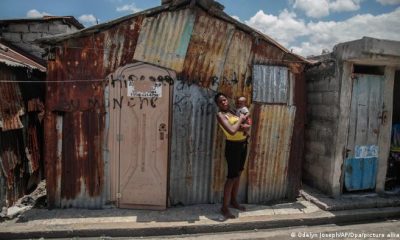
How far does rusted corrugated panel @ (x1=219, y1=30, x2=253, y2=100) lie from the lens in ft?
19.4

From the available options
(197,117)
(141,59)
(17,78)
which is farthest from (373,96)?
(17,78)

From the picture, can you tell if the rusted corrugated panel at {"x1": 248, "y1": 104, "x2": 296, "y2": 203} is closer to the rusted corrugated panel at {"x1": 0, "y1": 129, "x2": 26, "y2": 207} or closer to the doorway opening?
the doorway opening

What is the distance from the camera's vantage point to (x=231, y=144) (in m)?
5.55

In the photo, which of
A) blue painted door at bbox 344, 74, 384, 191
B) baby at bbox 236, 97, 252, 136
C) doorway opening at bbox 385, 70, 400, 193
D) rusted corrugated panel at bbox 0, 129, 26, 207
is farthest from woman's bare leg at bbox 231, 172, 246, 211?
rusted corrugated panel at bbox 0, 129, 26, 207

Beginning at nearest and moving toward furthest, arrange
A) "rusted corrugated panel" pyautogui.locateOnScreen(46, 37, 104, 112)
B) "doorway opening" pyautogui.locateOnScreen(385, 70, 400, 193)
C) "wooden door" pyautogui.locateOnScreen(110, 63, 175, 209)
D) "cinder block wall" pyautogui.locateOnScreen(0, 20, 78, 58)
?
"rusted corrugated panel" pyautogui.locateOnScreen(46, 37, 104, 112)
"wooden door" pyautogui.locateOnScreen(110, 63, 175, 209)
"doorway opening" pyautogui.locateOnScreen(385, 70, 400, 193)
"cinder block wall" pyautogui.locateOnScreen(0, 20, 78, 58)

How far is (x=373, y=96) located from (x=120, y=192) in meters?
5.61

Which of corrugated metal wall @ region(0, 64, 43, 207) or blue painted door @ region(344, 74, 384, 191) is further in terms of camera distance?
blue painted door @ region(344, 74, 384, 191)

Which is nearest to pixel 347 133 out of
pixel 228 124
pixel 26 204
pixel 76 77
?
pixel 228 124

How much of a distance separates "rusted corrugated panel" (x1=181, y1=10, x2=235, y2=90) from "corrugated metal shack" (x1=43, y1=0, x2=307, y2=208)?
0.02 metres

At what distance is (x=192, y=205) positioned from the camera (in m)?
6.05

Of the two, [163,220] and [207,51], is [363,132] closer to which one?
[207,51]

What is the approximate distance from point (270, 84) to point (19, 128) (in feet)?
15.7

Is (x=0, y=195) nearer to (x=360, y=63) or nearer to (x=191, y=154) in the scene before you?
(x=191, y=154)

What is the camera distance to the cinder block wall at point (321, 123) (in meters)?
6.68
